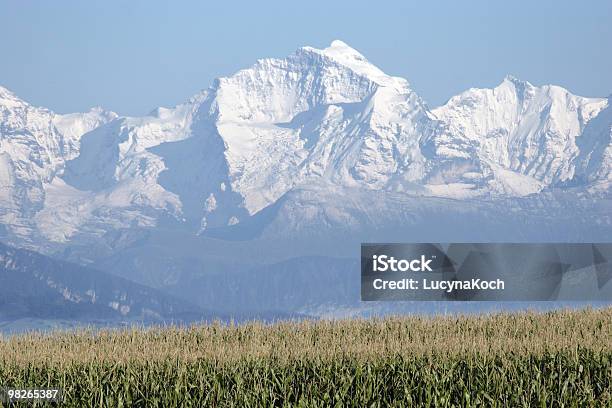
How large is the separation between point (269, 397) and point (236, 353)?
12.2 feet

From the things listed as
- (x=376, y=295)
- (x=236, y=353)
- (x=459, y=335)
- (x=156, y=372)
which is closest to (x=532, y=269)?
(x=376, y=295)

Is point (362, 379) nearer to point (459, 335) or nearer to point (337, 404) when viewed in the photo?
point (337, 404)

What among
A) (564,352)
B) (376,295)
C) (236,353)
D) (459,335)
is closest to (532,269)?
(376,295)

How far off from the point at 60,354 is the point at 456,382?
858cm

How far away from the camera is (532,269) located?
34.9 m

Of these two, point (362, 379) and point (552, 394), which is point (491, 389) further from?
point (362, 379)

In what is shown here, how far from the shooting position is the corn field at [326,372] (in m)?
20.4

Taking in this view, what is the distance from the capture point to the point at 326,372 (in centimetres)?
2192

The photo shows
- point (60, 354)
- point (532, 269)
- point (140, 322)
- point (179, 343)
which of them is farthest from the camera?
point (532, 269)

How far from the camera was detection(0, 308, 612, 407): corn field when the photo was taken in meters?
20.4

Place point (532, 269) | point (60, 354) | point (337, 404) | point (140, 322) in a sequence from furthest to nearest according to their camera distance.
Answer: point (532, 269)
point (140, 322)
point (60, 354)
point (337, 404)

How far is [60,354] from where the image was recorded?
78.6ft

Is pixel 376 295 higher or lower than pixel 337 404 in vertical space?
higher

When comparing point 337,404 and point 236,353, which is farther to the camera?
point 236,353
